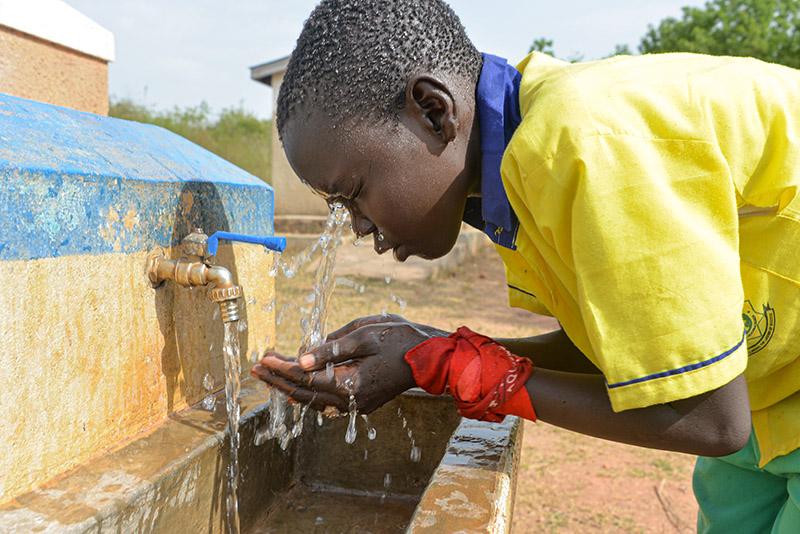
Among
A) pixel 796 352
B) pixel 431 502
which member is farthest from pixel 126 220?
pixel 796 352

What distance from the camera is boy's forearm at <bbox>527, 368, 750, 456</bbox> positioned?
42.4 inches

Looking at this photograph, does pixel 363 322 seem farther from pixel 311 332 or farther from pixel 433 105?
pixel 433 105

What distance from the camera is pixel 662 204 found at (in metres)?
0.98

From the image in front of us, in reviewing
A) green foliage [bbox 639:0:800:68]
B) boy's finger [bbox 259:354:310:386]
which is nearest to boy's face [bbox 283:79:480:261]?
Answer: boy's finger [bbox 259:354:310:386]

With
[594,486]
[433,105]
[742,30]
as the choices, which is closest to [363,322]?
[433,105]

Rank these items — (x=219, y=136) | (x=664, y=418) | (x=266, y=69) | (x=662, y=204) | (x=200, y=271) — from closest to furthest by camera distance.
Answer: (x=662, y=204) < (x=664, y=418) < (x=200, y=271) < (x=266, y=69) < (x=219, y=136)

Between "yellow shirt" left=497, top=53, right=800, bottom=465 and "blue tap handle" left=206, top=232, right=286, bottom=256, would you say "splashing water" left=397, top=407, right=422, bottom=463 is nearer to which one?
"blue tap handle" left=206, top=232, right=286, bottom=256

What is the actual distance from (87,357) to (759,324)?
1260mm

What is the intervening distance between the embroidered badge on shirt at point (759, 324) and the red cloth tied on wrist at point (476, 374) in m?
0.37

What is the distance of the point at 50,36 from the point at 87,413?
1834 mm

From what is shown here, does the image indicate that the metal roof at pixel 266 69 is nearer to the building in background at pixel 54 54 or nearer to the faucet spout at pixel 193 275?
the building in background at pixel 54 54

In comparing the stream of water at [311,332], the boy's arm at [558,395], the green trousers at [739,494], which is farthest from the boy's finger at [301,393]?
the green trousers at [739,494]

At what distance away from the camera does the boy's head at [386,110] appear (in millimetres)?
1291

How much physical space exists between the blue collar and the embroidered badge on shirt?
41cm
